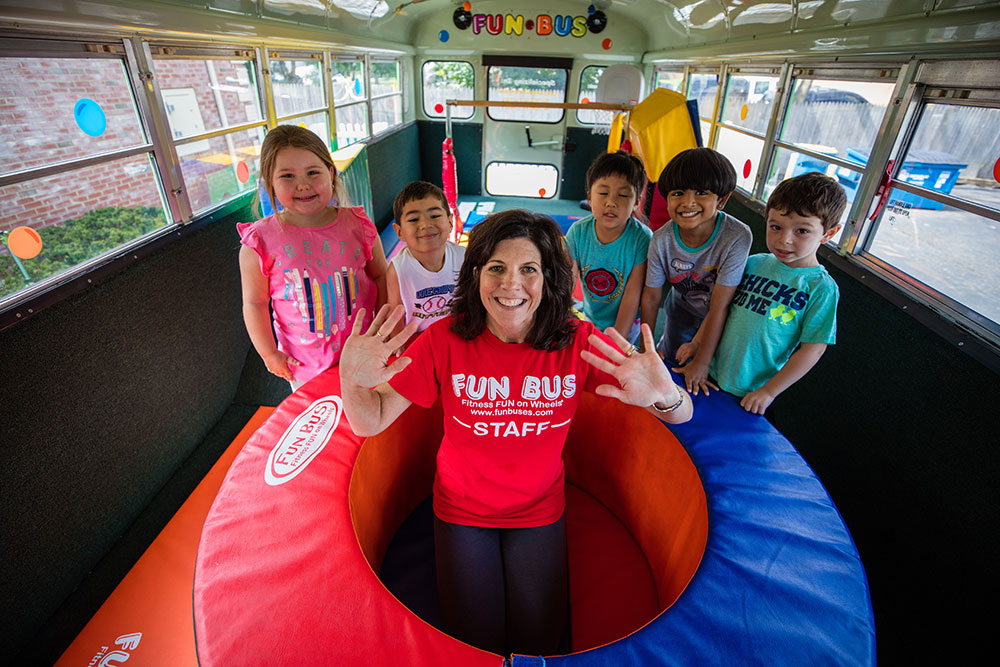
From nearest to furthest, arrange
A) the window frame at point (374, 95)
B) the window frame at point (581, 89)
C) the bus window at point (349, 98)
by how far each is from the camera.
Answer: the bus window at point (349, 98)
the window frame at point (374, 95)
the window frame at point (581, 89)

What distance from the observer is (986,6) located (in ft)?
5.89

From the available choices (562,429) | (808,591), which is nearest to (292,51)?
(562,429)

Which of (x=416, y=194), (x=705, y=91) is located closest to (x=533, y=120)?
(x=705, y=91)

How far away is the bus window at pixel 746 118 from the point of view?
3.76 meters

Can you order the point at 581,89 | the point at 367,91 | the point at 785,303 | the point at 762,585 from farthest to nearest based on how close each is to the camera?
the point at 581,89 < the point at 367,91 < the point at 785,303 < the point at 762,585

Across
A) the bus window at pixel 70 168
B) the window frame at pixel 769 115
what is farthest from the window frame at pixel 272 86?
the window frame at pixel 769 115

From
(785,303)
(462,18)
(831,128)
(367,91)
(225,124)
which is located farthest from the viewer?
(462,18)

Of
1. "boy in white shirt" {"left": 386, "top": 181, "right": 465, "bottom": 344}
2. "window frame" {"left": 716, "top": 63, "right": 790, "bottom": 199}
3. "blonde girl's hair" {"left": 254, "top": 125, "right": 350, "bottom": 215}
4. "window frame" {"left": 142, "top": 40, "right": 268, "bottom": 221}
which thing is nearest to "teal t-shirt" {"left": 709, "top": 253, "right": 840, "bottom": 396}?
"boy in white shirt" {"left": 386, "top": 181, "right": 465, "bottom": 344}

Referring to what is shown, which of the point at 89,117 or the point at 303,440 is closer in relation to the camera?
the point at 303,440

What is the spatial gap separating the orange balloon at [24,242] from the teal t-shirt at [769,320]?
8.41 feet

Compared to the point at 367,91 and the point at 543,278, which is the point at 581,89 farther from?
the point at 543,278

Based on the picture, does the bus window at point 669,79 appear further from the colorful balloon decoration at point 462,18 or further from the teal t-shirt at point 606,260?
the teal t-shirt at point 606,260

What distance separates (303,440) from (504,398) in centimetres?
67

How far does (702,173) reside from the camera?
1.79 m
